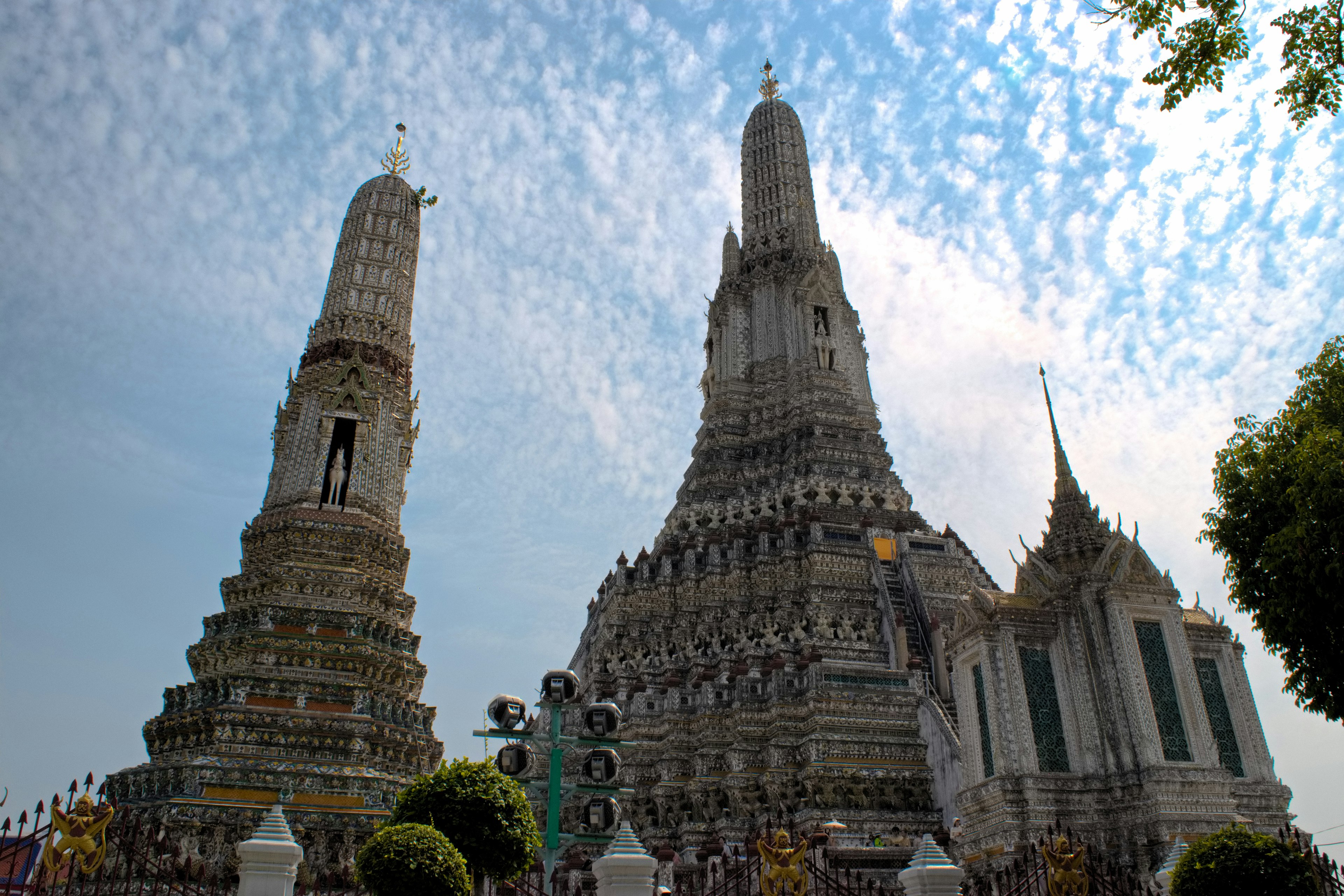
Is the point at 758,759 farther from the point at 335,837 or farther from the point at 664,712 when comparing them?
the point at 335,837

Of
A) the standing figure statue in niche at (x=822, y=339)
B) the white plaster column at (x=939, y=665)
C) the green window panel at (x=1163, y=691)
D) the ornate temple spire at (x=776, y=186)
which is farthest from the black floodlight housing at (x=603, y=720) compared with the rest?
the ornate temple spire at (x=776, y=186)

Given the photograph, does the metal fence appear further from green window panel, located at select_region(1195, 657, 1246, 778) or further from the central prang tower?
green window panel, located at select_region(1195, 657, 1246, 778)

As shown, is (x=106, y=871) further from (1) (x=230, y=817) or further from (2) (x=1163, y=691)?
(2) (x=1163, y=691)

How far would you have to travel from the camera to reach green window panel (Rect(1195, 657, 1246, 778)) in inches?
591

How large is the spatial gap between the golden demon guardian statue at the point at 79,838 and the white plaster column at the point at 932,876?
26.1ft

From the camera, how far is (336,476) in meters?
24.3

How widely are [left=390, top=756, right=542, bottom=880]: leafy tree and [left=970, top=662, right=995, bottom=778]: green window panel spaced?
706 centimetres

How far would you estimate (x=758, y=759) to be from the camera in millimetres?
24422

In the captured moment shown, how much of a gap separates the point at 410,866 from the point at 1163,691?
1116cm

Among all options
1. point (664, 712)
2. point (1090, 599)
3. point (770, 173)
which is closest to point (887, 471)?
point (664, 712)

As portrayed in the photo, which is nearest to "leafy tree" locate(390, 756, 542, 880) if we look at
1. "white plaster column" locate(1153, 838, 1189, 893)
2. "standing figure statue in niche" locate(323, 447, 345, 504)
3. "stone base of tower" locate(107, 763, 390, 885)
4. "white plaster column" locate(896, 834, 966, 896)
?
"white plaster column" locate(896, 834, 966, 896)

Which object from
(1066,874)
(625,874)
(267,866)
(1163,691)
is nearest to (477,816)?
(625,874)

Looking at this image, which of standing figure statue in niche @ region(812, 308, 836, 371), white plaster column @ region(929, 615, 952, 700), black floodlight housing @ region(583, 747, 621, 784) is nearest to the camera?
black floodlight housing @ region(583, 747, 621, 784)

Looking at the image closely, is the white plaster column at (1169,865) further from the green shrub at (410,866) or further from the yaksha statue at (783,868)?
the green shrub at (410,866)
